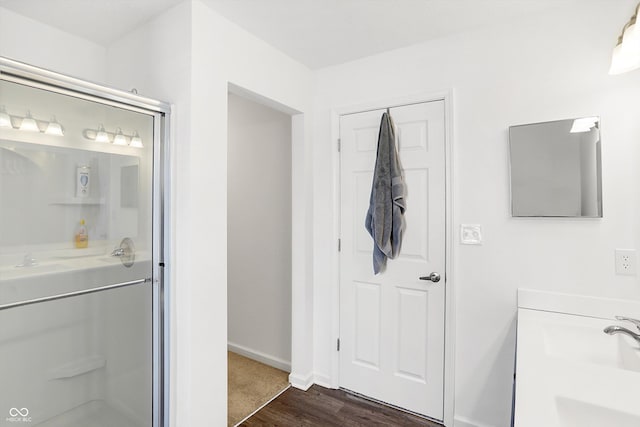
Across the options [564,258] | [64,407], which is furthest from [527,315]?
[64,407]

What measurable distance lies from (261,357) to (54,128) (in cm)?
232

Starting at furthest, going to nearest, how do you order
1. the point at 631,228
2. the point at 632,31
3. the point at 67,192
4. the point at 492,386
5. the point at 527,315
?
1. the point at 492,386
2. the point at 527,315
3. the point at 631,228
4. the point at 67,192
5. the point at 632,31

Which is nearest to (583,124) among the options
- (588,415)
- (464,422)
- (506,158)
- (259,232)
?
(506,158)

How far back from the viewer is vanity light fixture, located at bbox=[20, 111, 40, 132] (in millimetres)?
1249

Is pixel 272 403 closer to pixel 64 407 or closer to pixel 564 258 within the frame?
pixel 64 407

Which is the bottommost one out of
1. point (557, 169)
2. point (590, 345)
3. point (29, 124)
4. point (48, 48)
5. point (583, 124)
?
point (590, 345)

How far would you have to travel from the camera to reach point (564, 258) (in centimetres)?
172

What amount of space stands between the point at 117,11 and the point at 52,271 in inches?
54.5

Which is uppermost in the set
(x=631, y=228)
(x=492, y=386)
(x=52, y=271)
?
(x=631, y=228)

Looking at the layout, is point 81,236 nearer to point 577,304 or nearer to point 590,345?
point 590,345

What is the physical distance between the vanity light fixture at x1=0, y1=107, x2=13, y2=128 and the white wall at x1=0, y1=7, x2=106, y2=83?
2.38 feet

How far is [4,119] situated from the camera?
1.21 meters

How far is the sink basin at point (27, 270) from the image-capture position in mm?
1227

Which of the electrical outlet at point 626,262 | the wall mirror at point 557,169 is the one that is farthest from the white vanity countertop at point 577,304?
the wall mirror at point 557,169
